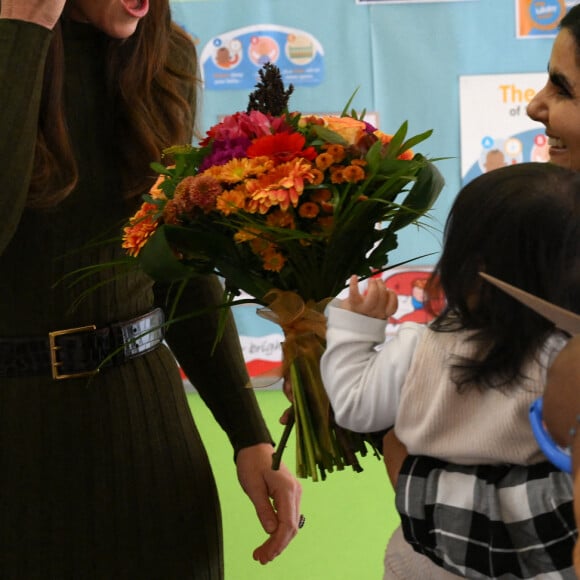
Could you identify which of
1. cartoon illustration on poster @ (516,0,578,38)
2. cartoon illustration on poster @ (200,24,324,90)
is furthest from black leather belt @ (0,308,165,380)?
cartoon illustration on poster @ (516,0,578,38)

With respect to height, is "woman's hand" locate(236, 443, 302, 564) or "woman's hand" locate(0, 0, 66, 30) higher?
"woman's hand" locate(0, 0, 66, 30)

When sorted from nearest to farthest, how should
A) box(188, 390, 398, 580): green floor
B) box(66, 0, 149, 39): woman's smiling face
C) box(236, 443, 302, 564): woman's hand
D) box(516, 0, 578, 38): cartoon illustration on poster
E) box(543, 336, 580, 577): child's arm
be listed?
box(543, 336, 580, 577): child's arm
box(66, 0, 149, 39): woman's smiling face
box(236, 443, 302, 564): woman's hand
box(188, 390, 398, 580): green floor
box(516, 0, 578, 38): cartoon illustration on poster

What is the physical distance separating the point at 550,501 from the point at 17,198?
27.4 inches

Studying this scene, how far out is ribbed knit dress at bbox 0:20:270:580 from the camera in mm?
1208

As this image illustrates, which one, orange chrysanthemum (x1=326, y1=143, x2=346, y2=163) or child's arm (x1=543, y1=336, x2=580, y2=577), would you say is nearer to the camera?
child's arm (x1=543, y1=336, x2=580, y2=577)

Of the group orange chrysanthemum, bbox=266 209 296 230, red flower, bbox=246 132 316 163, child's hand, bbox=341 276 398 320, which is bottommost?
child's hand, bbox=341 276 398 320

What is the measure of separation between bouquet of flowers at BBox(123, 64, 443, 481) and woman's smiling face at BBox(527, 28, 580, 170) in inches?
6.7

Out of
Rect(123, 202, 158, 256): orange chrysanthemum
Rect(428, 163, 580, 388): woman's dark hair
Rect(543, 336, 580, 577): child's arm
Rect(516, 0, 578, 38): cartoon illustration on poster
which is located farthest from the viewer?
Rect(516, 0, 578, 38): cartoon illustration on poster

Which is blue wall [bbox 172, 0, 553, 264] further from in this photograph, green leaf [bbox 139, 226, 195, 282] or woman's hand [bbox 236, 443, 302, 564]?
green leaf [bbox 139, 226, 195, 282]

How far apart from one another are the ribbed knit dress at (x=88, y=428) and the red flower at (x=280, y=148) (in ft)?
0.87

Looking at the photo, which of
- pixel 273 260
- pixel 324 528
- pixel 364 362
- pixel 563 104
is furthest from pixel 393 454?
pixel 324 528

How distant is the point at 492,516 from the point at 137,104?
724 mm

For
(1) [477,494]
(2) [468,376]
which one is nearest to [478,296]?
(2) [468,376]

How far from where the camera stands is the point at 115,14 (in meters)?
1.20
